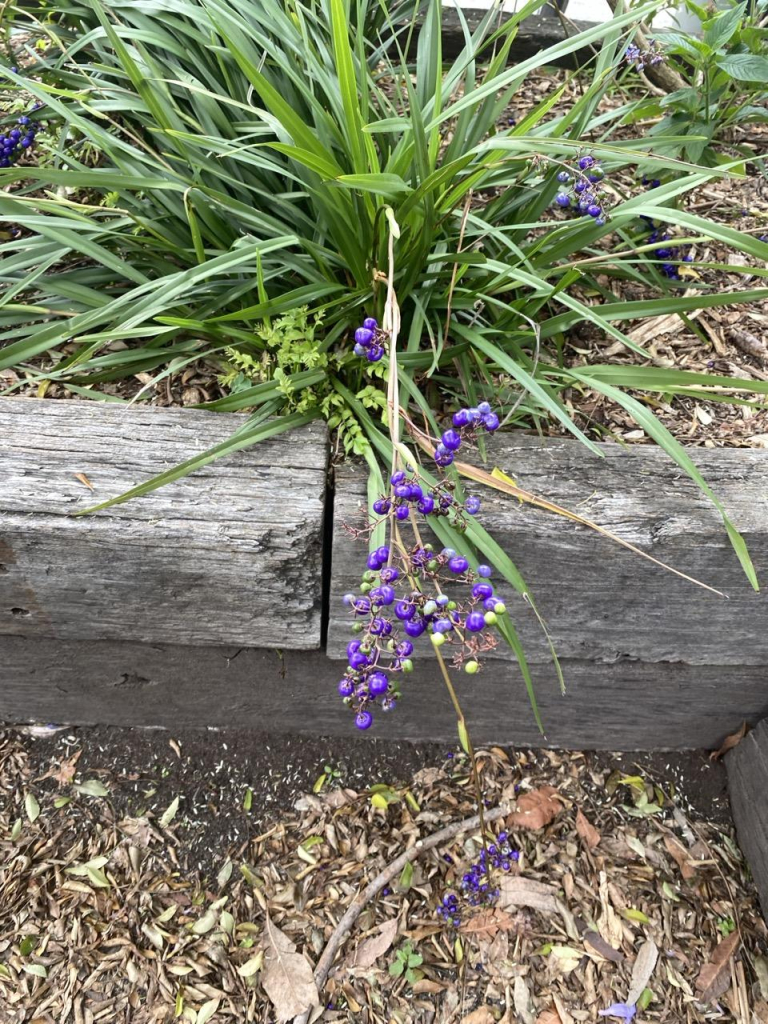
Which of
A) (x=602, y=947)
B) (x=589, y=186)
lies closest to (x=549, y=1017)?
(x=602, y=947)

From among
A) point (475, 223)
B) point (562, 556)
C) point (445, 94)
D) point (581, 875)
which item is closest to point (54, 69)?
point (445, 94)

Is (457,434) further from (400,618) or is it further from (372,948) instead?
(372,948)

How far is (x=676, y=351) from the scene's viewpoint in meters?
1.45

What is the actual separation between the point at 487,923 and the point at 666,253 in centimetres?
136

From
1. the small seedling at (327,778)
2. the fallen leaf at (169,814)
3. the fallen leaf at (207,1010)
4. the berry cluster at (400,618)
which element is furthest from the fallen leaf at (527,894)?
the berry cluster at (400,618)

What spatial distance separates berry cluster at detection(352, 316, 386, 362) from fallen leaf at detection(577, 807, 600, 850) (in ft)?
3.52

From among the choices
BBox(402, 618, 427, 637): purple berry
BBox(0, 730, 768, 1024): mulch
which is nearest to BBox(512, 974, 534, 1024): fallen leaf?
BBox(0, 730, 768, 1024): mulch

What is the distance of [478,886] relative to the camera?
132 centimetres

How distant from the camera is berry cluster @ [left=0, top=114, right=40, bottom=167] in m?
1.31

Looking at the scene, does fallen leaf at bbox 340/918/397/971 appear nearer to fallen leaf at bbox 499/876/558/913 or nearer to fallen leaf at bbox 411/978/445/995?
fallen leaf at bbox 411/978/445/995

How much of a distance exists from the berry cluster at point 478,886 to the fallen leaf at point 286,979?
0.85ft

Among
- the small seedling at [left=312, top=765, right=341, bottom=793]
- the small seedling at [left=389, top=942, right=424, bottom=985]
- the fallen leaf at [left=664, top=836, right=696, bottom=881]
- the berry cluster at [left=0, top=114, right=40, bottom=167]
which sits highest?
the berry cluster at [left=0, top=114, right=40, bottom=167]

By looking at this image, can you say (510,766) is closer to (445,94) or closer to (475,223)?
(475,223)

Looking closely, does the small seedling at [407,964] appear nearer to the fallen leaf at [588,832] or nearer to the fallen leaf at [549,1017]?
the fallen leaf at [549,1017]
